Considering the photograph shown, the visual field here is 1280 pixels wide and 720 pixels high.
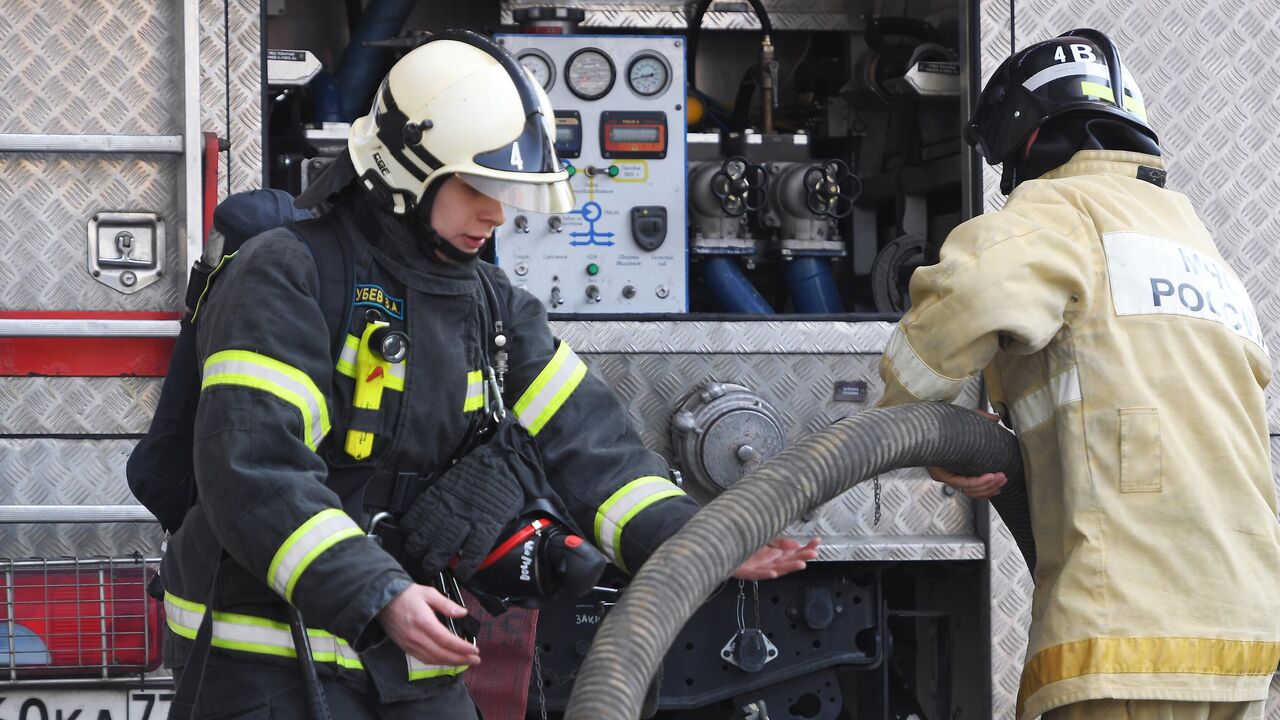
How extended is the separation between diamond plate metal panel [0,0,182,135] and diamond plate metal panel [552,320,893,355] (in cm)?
113

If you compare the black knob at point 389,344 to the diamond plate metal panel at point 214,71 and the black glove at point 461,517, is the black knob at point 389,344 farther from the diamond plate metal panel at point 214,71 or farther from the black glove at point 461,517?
the diamond plate metal panel at point 214,71

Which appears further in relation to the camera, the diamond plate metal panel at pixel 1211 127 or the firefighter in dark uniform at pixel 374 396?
the diamond plate metal panel at pixel 1211 127

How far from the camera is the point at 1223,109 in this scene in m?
3.88

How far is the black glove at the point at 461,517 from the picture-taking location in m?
2.45

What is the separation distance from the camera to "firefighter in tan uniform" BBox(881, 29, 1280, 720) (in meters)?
2.57

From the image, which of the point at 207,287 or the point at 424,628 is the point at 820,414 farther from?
the point at 424,628

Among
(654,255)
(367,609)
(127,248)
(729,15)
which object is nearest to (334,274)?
(367,609)

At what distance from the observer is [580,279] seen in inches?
161

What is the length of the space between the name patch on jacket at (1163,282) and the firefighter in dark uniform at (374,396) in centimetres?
77

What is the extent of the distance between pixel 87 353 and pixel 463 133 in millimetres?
1574

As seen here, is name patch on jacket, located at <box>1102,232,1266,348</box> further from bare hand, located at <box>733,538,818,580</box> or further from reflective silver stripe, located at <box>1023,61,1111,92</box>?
bare hand, located at <box>733,538,818,580</box>

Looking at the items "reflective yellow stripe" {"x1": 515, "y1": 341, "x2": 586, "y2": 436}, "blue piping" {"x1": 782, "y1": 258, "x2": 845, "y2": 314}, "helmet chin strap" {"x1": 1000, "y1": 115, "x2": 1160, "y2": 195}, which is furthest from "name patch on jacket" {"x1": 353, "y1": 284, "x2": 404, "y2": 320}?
"blue piping" {"x1": 782, "y1": 258, "x2": 845, "y2": 314}

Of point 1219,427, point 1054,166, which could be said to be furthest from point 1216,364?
point 1054,166

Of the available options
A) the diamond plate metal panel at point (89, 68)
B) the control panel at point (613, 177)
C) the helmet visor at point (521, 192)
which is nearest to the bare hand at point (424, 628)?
the helmet visor at point (521, 192)
